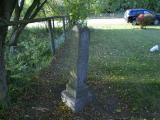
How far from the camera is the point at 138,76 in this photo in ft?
30.0

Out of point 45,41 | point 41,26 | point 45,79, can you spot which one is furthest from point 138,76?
point 41,26

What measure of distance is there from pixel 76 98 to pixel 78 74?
427 mm

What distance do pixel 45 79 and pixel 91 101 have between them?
5.47 feet

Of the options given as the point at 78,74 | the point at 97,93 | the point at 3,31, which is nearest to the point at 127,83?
the point at 97,93

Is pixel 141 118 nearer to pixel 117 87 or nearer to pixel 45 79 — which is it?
pixel 117 87

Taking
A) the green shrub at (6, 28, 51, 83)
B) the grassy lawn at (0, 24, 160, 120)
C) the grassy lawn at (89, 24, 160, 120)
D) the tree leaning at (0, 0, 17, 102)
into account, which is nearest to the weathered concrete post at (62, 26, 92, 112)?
the grassy lawn at (0, 24, 160, 120)

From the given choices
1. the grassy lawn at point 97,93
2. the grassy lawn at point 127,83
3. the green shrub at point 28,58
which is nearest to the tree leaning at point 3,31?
the grassy lawn at point 97,93

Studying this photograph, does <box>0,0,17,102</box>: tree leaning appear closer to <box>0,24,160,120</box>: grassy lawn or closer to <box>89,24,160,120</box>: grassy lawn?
<box>0,24,160,120</box>: grassy lawn

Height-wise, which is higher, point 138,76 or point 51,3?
point 51,3

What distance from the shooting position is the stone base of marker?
21.6 ft

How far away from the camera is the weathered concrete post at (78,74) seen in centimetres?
653

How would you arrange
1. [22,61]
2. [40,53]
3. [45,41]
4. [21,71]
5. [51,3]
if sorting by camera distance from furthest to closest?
[51,3], [45,41], [40,53], [22,61], [21,71]

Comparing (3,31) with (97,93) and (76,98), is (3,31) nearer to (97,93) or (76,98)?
(76,98)

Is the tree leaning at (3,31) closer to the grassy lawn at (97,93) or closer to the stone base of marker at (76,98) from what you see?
the grassy lawn at (97,93)
